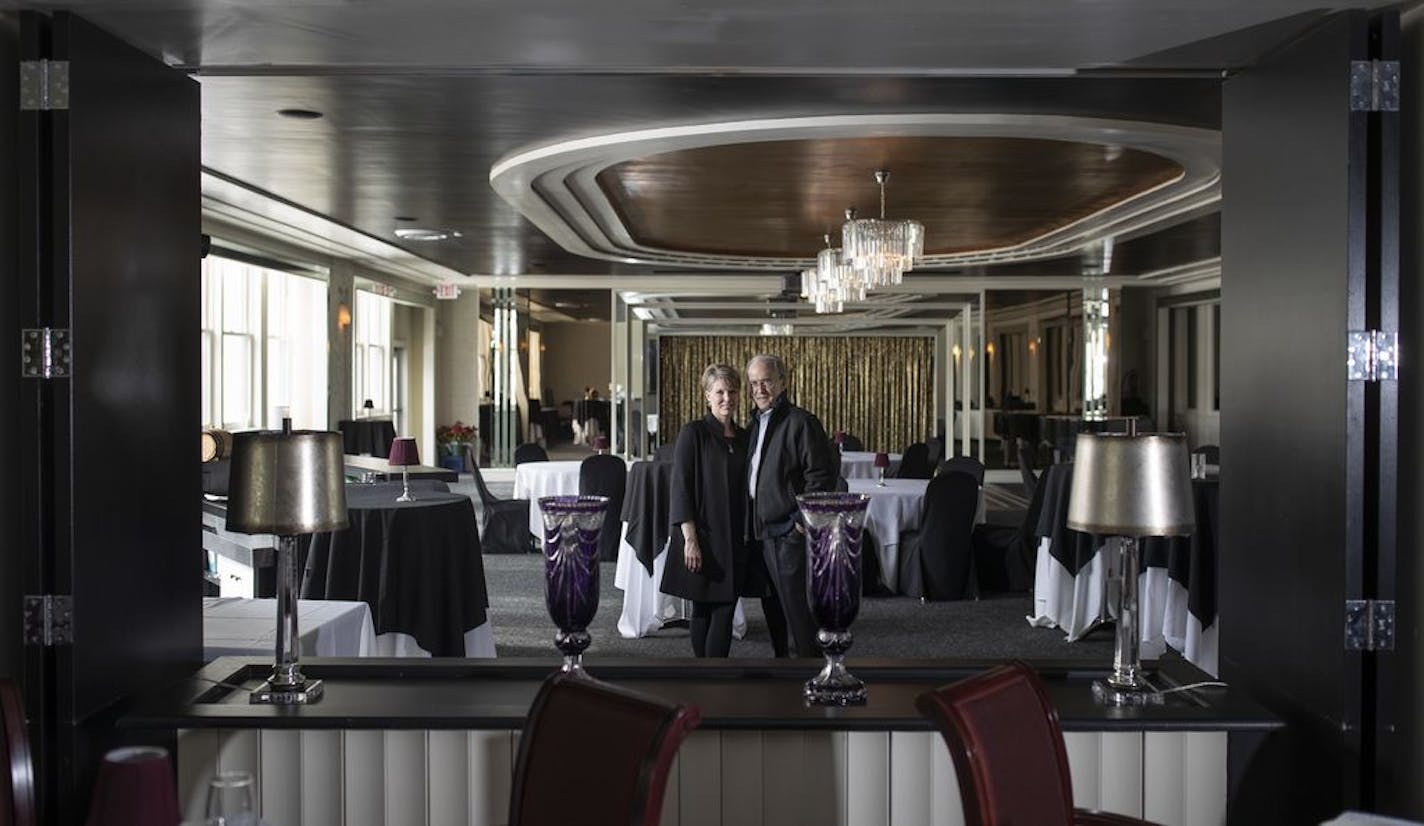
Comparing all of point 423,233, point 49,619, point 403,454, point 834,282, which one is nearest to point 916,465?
point 834,282

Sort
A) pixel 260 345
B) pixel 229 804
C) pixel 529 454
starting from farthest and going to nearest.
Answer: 1. pixel 260 345
2. pixel 529 454
3. pixel 229 804

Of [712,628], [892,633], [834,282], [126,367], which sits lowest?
[892,633]

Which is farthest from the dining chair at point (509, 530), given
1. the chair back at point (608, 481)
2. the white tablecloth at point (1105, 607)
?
the white tablecloth at point (1105, 607)

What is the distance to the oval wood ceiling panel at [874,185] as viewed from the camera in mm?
7848

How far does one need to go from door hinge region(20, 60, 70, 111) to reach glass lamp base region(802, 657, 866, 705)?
82.8 inches

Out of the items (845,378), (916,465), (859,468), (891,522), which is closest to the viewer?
(891,522)

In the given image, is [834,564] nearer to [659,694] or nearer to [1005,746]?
[659,694]

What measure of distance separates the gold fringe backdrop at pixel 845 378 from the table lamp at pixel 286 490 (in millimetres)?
23995

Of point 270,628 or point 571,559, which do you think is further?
point 270,628

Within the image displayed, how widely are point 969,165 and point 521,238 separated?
17.8 ft

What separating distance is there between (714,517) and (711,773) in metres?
2.66

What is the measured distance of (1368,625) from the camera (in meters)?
2.85

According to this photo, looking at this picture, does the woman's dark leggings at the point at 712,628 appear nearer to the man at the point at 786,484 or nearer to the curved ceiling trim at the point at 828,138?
the man at the point at 786,484

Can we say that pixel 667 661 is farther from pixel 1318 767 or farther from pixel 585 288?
pixel 585 288
